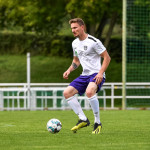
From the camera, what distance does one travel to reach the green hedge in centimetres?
3025

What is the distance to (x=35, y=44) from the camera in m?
33.3

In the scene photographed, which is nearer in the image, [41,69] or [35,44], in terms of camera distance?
[41,69]

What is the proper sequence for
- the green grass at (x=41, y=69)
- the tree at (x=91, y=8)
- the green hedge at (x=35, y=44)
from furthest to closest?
the green hedge at (x=35, y=44) → the green grass at (x=41, y=69) → the tree at (x=91, y=8)

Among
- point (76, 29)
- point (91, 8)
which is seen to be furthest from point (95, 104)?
point (91, 8)

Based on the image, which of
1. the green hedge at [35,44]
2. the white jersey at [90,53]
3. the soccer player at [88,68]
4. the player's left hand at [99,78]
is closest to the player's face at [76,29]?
the soccer player at [88,68]

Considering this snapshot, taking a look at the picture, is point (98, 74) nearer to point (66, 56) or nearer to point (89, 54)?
point (89, 54)

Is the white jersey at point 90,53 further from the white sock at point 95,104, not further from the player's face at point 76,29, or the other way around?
the white sock at point 95,104

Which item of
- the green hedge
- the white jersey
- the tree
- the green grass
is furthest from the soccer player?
the green hedge

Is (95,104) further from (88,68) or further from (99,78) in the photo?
(88,68)

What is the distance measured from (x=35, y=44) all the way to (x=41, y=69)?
203 inches

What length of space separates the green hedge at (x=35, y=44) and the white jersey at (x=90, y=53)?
20.6 metres

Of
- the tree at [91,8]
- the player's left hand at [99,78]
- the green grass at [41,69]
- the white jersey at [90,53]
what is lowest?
the green grass at [41,69]

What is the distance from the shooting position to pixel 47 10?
25.2 metres

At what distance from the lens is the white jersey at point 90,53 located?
28.2 feet
